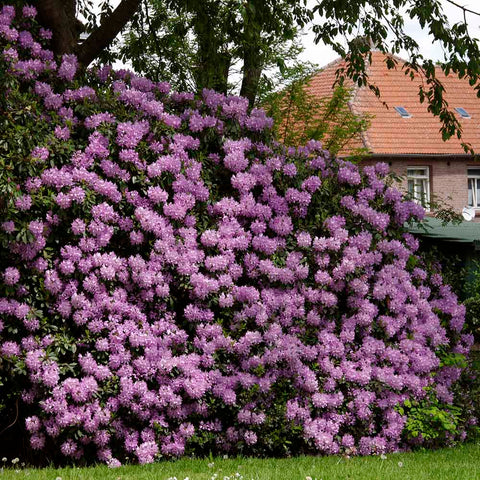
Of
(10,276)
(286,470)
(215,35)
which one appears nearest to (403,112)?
(215,35)

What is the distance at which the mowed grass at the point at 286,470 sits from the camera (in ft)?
19.0

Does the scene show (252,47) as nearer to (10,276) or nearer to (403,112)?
(10,276)

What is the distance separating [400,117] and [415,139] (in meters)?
1.20

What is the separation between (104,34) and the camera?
31.6 feet

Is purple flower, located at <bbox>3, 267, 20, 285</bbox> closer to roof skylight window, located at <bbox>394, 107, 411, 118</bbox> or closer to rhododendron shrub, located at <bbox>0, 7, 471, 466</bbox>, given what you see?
rhododendron shrub, located at <bbox>0, 7, 471, 466</bbox>

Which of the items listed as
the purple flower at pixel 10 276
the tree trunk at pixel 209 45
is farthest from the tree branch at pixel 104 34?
the purple flower at pixel 10 276

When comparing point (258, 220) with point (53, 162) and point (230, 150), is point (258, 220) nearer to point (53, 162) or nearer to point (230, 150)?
point (230, 150)

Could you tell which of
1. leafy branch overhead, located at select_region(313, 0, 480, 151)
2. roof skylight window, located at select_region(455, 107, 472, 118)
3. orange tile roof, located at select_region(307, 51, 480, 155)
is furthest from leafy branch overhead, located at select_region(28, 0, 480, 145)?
roof skylight window, located at select_region(455, 107, 472, 118)

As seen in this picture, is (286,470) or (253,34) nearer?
(286,470)

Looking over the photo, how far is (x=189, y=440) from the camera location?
712 centimetres

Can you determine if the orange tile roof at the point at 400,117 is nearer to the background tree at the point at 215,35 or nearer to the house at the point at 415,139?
the house at the point at 415,139

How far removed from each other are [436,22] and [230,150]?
4.53 metres

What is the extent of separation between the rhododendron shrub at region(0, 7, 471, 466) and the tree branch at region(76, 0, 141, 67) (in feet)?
3.49

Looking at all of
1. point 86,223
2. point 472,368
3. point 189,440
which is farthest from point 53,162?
point 472,368
